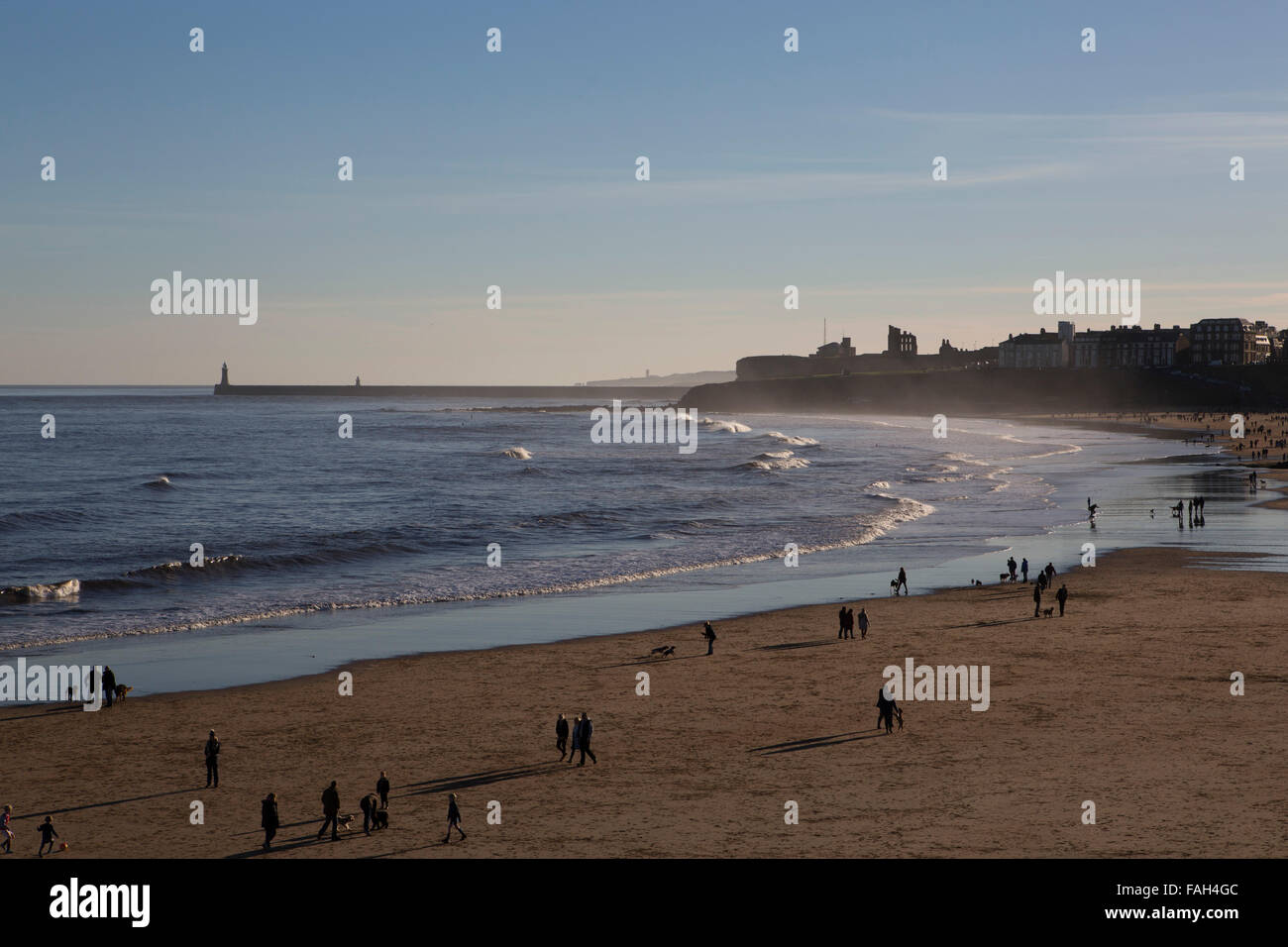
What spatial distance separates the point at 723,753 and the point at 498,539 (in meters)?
35.5

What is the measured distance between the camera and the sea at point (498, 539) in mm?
35344

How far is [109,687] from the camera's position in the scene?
26.2m

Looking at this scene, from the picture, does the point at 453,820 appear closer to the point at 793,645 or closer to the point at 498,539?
the point at 793,645

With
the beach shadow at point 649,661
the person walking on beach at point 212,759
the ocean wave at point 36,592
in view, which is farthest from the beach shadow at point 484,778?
the ocean wave at point 36,592

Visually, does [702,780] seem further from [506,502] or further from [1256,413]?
[1256,413]

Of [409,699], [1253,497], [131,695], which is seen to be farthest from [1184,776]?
[1253,497]

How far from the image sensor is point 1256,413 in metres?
184

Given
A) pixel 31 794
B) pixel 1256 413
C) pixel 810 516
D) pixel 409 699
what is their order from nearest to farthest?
1. pixel 31 794
2. pixel 409 699
3. pixel 810 516
4. pixel 1256 413

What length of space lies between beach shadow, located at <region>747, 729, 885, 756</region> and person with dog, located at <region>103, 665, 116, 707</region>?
582 inches

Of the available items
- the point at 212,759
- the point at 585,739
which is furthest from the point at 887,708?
the point at 212,759

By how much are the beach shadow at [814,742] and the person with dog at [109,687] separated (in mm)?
14792

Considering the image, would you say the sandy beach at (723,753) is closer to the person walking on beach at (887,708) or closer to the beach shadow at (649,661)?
the beach shadow at (649,661)

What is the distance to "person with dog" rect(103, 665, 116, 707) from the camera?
26031 millimetres

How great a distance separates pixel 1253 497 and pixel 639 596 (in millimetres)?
45830
